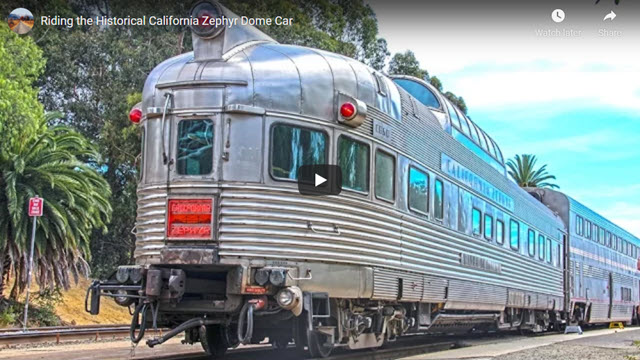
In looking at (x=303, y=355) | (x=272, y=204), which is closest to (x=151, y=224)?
(x=272, y=204)

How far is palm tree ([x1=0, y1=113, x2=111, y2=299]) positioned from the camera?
70.9ft

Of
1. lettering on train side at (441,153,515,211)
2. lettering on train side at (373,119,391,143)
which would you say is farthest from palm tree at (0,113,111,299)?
lettering on train side at (373,119,391,143)

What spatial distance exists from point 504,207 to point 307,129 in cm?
926

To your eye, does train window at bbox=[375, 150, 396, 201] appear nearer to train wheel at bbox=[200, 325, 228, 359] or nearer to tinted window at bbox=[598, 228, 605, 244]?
train wheel at bbox=[200, 325, 228, 359]

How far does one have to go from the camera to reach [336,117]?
990cm

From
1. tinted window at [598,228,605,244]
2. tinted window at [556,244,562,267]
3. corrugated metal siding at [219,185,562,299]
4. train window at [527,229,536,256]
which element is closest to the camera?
corrugated metal siding at [219,185,562,299]

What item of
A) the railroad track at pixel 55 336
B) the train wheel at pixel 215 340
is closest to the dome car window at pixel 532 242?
the railroad track at pixel 55 336

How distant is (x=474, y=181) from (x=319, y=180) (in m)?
6.55

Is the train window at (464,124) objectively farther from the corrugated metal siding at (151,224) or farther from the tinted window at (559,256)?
the tinted window at (559,256)

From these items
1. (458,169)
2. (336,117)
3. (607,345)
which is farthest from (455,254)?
(336,117)

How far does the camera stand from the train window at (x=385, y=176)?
10641 millimetres

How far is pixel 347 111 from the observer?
9.90 metres

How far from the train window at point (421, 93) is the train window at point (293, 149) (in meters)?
5.40

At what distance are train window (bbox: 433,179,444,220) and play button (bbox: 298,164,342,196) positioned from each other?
3.46m
